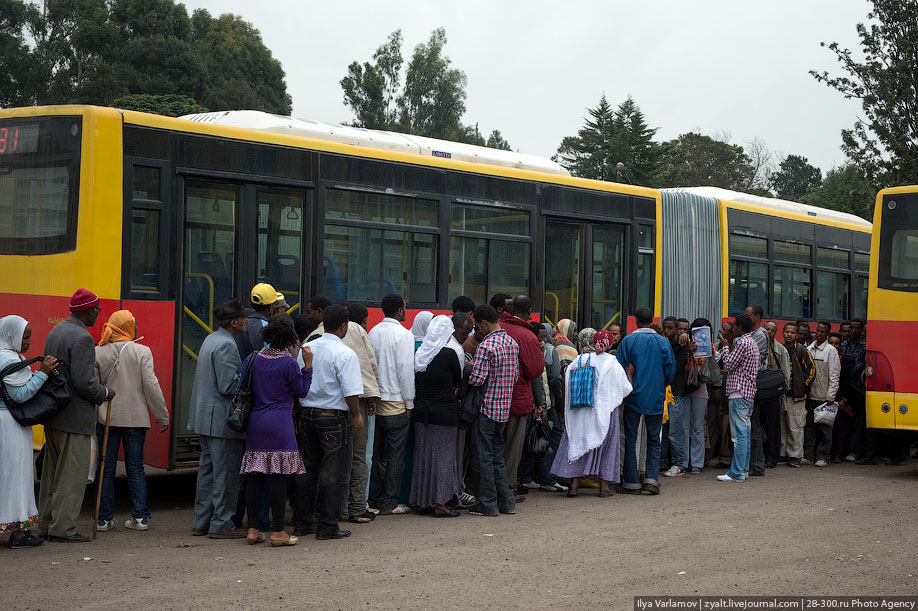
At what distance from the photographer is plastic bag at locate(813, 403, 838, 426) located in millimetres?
13117

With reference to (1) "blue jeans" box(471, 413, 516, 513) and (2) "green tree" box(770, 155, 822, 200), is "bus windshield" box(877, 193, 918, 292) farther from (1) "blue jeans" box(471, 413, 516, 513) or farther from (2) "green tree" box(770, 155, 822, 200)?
(2) "green tree" box(770, 155, 822, 200)

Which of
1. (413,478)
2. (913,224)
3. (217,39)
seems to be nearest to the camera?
(413,478)

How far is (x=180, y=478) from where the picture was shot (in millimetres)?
11383

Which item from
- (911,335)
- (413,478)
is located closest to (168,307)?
(413,478)

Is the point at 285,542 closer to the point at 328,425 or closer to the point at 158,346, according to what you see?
the point at 328,425

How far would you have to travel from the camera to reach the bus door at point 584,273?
12.3m

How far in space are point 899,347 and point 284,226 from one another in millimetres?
7411

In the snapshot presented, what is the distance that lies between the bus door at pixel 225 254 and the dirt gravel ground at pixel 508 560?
137cm

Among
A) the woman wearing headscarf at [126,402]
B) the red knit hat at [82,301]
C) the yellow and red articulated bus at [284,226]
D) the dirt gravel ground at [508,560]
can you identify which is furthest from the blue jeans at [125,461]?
the red knit hat at [82,301]

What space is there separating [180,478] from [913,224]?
925 cm

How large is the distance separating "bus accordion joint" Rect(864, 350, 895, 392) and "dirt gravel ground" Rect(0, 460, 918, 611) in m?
2.44

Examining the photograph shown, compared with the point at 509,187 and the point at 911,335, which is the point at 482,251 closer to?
the point at 509,187

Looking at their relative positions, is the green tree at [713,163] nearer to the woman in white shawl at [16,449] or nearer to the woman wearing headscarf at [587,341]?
the woman wearing headscarf at [587,341]

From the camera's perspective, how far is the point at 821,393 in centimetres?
1319
